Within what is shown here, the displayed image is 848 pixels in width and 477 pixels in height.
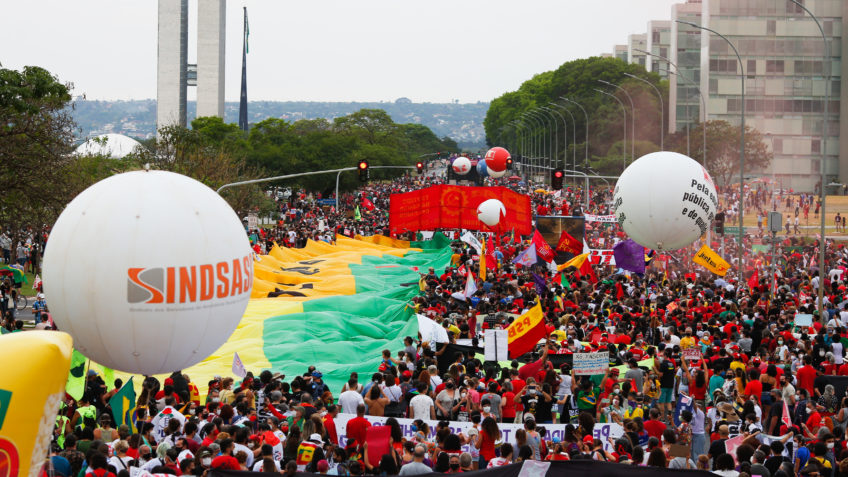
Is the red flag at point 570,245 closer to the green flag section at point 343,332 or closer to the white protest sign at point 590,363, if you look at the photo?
the green flag section at point 343,332

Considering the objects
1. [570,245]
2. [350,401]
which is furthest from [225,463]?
[570,245]

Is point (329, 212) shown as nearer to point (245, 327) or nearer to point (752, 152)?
point (752, 152)

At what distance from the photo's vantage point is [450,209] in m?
40.8

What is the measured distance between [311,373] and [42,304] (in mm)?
12150

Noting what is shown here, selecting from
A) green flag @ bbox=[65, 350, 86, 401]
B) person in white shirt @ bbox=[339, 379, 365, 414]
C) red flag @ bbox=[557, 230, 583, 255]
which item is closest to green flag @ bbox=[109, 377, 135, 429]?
green flag @ bbox=[65, 350, 86, 401]

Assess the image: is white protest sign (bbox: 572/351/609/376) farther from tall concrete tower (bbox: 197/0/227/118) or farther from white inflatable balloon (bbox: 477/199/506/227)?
tall concrete tower (bbox: 197/0/227/118)

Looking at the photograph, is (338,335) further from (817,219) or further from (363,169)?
→ (817,219)

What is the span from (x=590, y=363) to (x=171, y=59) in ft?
414

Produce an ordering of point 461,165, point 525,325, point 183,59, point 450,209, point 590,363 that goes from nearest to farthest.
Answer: point 590,363 < point 525,325 < point 450,209 < point 461,165 < point 183,59

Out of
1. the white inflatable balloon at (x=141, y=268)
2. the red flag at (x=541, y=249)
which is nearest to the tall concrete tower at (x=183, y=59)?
the red flag at (x=541, y=249)

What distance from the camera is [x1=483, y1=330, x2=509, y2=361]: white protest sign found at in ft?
49.4

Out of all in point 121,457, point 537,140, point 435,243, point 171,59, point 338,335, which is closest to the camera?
point 121,457

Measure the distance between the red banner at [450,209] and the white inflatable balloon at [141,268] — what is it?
31.0 metres

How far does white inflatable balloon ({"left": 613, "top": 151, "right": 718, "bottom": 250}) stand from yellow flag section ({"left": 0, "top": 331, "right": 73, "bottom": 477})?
12.8 m
